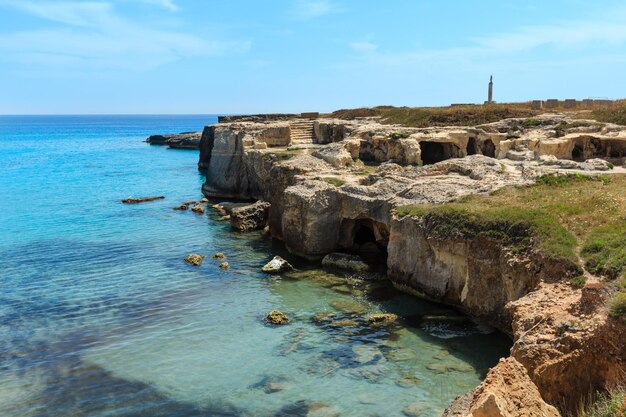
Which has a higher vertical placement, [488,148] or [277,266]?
[488,148]

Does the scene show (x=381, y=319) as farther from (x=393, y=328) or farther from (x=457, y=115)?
(x=457, y=115)

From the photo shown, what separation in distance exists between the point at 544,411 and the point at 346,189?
63.6 feet

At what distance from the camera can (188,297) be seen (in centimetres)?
2395

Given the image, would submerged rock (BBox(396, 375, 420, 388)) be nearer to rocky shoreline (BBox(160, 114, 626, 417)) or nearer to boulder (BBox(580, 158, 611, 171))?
rocky shoreline (BBox(160, 114, 626, 417))

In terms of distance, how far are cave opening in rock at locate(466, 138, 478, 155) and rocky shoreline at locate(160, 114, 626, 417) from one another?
0.45 ft

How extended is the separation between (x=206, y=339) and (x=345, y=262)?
929 centimetres

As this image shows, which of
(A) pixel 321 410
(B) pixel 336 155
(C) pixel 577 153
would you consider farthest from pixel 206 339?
(C) pixel 577 153

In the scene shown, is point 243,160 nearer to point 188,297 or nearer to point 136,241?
point 136,241

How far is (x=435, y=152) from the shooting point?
132ft

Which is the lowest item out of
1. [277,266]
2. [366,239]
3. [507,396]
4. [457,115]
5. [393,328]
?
[393,328]

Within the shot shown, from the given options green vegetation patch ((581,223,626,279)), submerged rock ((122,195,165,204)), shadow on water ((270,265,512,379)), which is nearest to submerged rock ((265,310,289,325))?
shadow on water ((270,265,512,379))

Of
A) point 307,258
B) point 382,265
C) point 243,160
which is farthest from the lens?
point 243,160

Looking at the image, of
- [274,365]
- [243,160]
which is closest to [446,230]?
[274,365]

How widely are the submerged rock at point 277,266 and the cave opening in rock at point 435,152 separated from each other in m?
16.4
